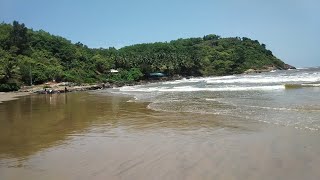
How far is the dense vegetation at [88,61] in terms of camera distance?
70562 millimetres

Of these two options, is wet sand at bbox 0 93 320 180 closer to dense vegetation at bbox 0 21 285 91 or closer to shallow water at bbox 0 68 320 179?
shallow water at bbox 0 68 320 179

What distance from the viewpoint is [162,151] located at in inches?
427

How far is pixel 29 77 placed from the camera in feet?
224

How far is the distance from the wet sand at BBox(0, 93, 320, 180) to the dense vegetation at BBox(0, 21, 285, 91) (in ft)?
162

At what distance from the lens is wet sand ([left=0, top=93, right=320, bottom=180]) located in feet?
28.0

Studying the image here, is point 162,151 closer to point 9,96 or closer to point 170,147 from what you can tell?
point 170,147

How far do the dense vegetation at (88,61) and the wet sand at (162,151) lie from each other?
162ft

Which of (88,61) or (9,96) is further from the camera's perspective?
(88,61)

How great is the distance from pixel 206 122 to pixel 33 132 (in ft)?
25.4

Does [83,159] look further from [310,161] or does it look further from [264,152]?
[310,161]

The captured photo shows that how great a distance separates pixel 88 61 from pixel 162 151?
90.4 m

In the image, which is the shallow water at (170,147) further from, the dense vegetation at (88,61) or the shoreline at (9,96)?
the dense vegetation at (88,61)

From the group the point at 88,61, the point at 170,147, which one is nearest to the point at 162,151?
the point at 170,147

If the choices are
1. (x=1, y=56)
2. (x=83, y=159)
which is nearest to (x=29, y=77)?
(x=1, y=56)
